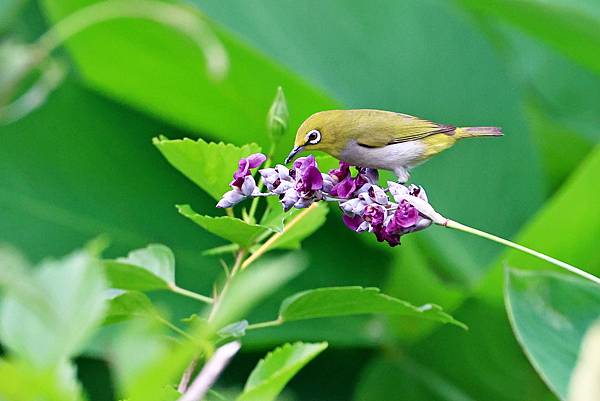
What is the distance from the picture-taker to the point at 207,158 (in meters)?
0.47

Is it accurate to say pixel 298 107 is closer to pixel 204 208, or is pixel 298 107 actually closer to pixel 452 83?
pixel 204 208

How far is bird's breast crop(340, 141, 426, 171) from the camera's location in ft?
1.70

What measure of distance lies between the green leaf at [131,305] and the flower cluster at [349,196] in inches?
2.2

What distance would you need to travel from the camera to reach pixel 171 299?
93 cm

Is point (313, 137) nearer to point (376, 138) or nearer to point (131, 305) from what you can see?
point (376, 138)

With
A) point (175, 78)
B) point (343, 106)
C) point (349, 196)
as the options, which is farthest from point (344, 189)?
point (175, 78)

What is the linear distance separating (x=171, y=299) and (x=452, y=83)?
42cm

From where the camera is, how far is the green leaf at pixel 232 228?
43cm

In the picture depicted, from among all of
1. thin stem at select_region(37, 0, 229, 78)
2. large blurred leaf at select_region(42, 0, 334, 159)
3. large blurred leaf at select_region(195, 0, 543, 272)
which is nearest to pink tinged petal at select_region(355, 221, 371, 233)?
thin stem at select_region(37, 0, 229, 78)

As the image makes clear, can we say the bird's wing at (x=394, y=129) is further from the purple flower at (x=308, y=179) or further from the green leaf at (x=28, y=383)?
the green leaf at (x=28, y=383)

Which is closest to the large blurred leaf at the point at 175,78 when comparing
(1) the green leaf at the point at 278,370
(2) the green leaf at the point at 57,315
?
(1) the green leaf at the point at 278,370

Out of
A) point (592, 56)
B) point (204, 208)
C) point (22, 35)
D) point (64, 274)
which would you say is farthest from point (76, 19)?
point (64, 274)

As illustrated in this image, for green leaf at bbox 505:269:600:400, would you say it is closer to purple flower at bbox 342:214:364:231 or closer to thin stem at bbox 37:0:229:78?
purple flower at bbox 342:214:364:231

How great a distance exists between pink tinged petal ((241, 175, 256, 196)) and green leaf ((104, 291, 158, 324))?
0.06 m
